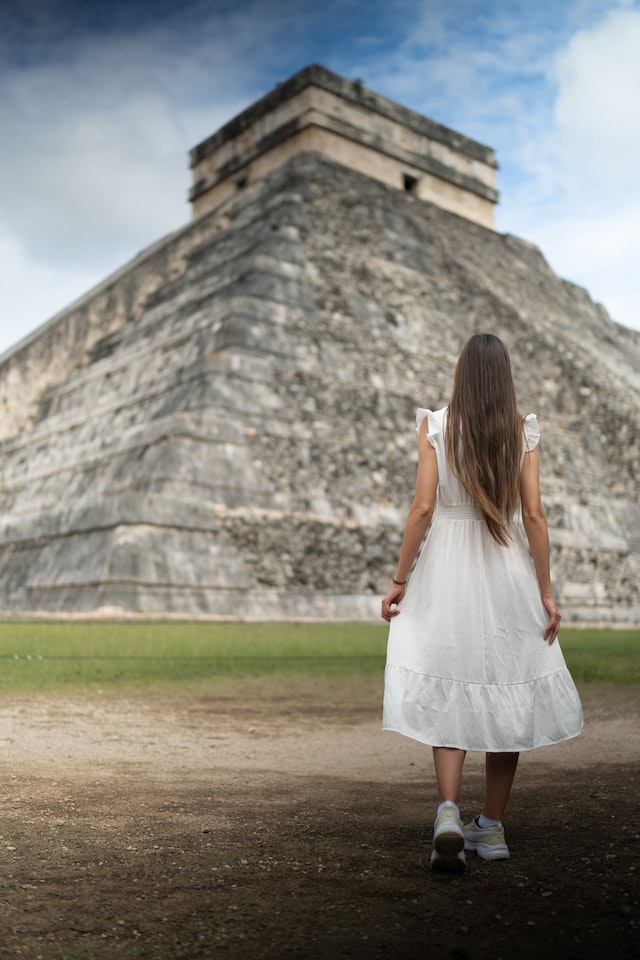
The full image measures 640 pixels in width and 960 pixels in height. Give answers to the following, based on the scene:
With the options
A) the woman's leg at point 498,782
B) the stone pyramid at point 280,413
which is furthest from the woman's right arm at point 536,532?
the stone pyramid at point 280,413

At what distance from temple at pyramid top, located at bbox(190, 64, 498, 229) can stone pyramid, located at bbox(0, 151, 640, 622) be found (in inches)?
45.4

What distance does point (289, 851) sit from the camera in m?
2.55

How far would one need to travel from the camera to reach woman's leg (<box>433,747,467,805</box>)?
2627 mm

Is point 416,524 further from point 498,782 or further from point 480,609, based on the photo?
point 498,782

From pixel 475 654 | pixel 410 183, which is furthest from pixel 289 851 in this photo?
pixel 410 183

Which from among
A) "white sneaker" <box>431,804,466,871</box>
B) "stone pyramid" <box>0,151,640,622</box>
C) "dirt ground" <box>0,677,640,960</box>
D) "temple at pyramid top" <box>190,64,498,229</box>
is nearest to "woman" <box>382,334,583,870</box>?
"white sneaker" <box>431,804,466,871</box>

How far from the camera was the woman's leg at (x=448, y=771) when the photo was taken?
8.62 ft

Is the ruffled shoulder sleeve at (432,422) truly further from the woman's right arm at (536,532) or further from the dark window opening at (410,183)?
the dark window opening at (410,183)

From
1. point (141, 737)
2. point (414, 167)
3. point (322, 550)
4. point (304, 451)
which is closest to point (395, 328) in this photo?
point (304, 451)

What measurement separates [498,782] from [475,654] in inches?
14.2

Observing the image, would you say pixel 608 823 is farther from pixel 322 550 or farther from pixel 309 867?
pixel 322 550

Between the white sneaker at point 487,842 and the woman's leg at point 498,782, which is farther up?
the woman's leg at point 498,782

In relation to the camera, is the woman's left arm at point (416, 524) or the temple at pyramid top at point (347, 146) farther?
the temple at pyramid top at point (347, 146)

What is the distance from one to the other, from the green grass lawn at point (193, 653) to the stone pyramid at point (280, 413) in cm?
154
